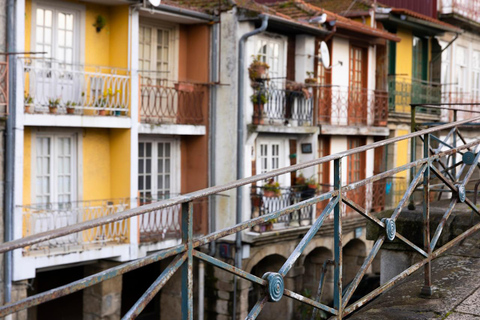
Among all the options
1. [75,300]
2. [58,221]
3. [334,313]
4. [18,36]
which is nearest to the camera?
[334,313]

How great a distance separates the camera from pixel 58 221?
53.6ft

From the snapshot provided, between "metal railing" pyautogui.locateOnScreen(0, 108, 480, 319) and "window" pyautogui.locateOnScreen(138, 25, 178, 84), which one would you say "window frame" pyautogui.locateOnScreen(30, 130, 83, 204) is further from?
"metal railing" pyautogui.locateOnScreen(0, 108, 480, 319)

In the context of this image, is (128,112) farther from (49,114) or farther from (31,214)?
(31,214)

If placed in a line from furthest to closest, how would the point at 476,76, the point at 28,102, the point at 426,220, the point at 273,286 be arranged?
1. the point at 476,76
2. the point at 28,102
3. the point at 426,220
4. the point at 273,286

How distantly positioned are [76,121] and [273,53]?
21.9 ft

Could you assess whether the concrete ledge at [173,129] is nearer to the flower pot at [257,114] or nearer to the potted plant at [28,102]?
the flower pot at [257,114]

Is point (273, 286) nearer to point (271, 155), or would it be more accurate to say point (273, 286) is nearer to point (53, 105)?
point (53, 105)

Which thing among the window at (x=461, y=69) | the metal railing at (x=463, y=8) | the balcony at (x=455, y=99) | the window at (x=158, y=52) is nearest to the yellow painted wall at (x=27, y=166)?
the window at (x=158, y=52)

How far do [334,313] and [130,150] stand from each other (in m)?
14.0

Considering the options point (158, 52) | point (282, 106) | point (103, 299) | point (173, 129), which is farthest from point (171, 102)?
point (103, 299)

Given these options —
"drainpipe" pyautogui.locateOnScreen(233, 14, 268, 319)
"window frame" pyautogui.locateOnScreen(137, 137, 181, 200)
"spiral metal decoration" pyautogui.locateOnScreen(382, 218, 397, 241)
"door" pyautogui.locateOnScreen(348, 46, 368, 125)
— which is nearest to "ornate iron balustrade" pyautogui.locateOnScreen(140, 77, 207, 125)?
"window frame" pyautogui.locateOnScreen(137, 137, 181, 200)

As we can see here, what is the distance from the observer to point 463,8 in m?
29.5

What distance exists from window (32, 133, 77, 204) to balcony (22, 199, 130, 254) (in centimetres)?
32

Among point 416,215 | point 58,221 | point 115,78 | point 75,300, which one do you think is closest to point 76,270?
point 75,300
